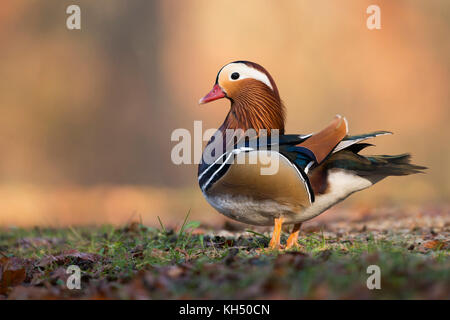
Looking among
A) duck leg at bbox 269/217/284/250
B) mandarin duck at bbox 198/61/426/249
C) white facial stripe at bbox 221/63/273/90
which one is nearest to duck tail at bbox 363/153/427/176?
mandarin duck at bbox 198/61/426/249

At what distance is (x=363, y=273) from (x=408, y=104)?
1300 centimetres

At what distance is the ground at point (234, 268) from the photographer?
242cm

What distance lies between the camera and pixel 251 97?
4027 millimetres

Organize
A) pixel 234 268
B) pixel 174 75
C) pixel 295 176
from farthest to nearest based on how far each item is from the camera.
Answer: pixel 174 75 → pixel 295 176 → pixel 234 268

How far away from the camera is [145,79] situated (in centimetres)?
1730

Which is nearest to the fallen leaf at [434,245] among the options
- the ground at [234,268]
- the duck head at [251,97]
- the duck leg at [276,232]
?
the ground at [234,268]

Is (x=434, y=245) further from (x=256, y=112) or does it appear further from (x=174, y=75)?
(x=174, y=75)

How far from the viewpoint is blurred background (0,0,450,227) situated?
14.6 meters

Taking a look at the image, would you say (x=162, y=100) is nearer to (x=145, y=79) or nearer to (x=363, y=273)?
(x=145, y=79)

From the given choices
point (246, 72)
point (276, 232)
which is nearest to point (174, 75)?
point (246, 72)

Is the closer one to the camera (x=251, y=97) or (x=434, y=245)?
(x=434, y=245)

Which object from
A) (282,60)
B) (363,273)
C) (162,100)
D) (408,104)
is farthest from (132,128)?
(363,273)

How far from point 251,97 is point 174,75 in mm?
13366

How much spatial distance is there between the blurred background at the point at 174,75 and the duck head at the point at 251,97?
388 inches
